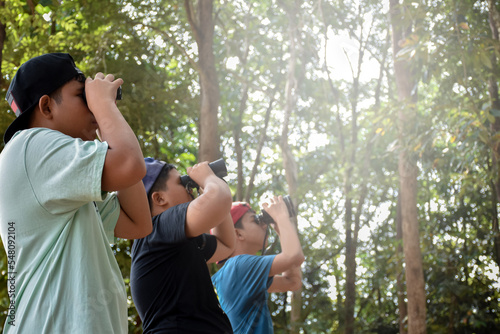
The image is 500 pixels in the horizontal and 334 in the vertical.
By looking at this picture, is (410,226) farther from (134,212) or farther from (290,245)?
(134,212)

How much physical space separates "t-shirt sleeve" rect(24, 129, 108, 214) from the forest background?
2.33m

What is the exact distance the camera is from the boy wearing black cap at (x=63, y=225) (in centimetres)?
111

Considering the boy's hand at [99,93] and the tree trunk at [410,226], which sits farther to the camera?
the tree trunk at [410,226]

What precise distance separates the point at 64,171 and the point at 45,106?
236mm

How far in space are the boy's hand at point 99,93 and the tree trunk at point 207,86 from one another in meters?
2.89

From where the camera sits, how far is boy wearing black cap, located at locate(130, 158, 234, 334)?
173 cm

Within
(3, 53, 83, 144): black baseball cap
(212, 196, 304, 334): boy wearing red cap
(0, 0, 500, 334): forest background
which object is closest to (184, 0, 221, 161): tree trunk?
(0, 0, 500, 334): forest background

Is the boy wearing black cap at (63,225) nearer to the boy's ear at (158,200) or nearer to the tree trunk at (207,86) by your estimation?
the boy's ear at (158,200)

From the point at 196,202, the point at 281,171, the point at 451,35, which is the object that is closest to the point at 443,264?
the point at 281,171

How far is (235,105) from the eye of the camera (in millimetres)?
9688

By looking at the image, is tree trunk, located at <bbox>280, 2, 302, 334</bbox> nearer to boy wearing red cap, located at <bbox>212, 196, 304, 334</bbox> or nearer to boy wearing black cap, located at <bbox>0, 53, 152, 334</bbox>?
boy wearing red cap, located at <bbox>212, 196, 304, 334</bbox>

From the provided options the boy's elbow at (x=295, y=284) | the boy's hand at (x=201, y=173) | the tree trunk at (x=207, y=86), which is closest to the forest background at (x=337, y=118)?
the tree trunk at (x=207, y=86)

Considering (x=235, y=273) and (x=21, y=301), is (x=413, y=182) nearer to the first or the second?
(x=235, y=273)

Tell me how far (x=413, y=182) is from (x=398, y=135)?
80cm
